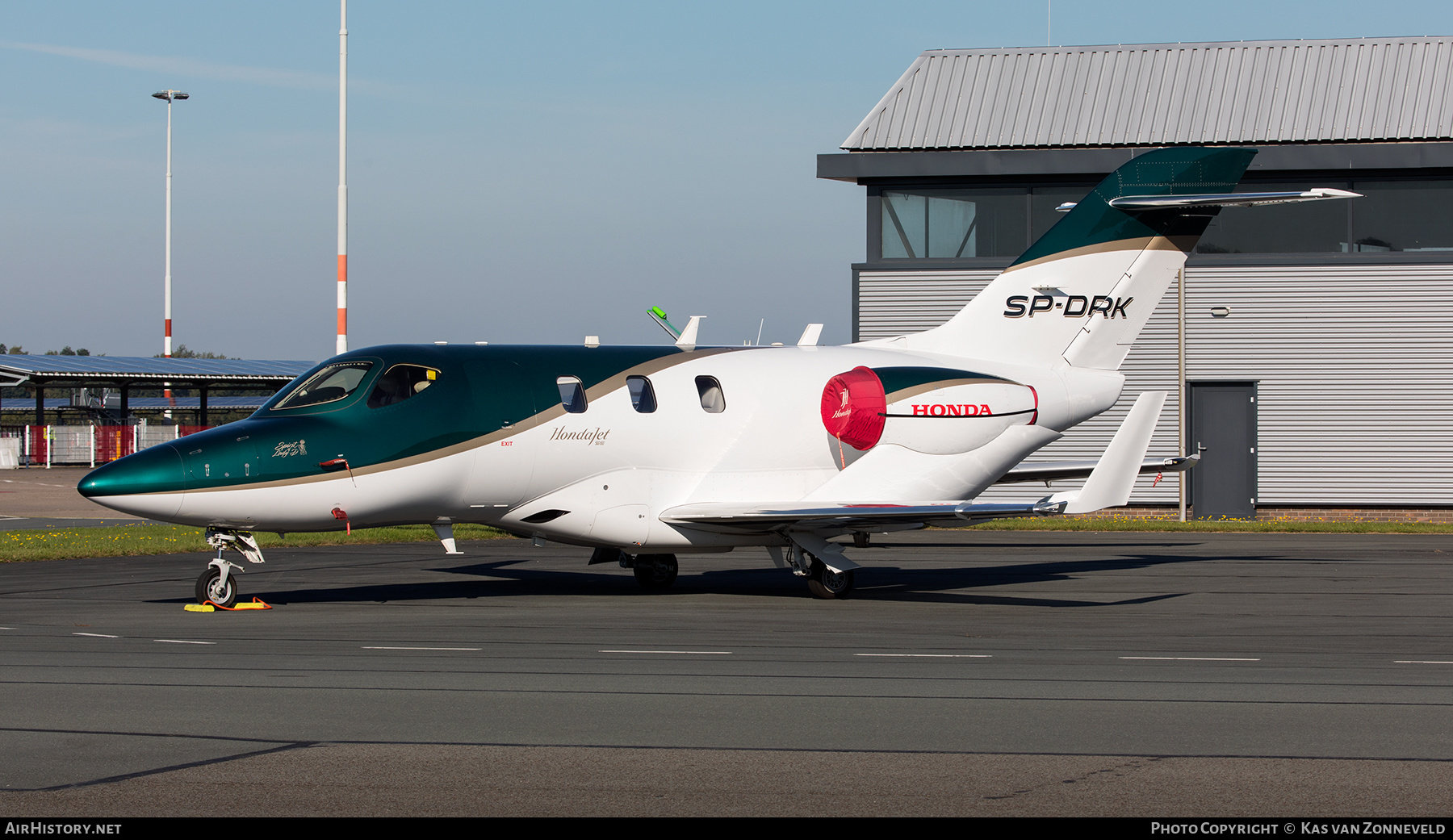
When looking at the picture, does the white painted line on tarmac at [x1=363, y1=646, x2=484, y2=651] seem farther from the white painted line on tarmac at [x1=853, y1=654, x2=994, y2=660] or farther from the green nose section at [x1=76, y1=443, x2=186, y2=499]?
the green nose section at [x1=76, y1=443, x2=186, y2=499]

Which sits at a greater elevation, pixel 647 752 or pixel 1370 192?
pixel 1370 192

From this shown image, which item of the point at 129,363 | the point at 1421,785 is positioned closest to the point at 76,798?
the point at 1421,785

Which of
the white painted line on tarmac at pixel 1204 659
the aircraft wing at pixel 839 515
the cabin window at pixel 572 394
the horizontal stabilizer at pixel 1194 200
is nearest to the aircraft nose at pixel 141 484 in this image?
the cabin window at pixel 572 394

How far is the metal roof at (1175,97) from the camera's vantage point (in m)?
34.3

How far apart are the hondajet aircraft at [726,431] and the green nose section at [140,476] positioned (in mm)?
24

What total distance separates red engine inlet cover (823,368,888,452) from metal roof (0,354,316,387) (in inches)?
1385

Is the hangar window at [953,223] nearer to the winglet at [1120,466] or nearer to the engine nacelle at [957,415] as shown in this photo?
the engine nacelle at [957,415]

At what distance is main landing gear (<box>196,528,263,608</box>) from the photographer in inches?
618

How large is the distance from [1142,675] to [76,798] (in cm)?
765

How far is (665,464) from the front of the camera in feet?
58.6

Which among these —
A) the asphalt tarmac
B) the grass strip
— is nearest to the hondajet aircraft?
the asphalt tarmac

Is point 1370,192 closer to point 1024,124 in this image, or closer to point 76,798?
point 1024,124

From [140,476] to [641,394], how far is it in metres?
6.07

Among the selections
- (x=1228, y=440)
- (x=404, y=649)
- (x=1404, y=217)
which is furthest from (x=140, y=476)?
(x=1404, y=217)
